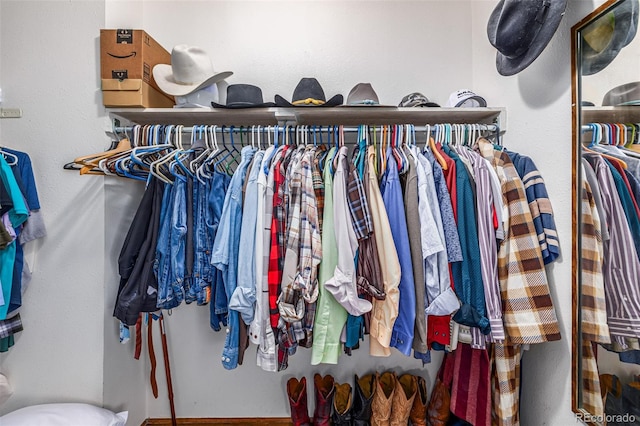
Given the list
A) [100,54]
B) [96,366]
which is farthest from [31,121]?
[96,366]

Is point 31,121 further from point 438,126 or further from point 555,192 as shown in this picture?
point 555,192

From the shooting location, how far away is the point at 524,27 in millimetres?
1096

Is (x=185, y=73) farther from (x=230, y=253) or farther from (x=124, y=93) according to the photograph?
(x=230, y=253)

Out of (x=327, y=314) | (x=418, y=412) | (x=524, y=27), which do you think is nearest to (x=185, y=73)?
(x=327, y=314)

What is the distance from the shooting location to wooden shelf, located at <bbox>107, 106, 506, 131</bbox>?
1442 mm

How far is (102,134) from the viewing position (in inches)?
58.4

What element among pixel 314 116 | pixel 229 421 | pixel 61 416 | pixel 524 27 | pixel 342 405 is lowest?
pixel 229 421

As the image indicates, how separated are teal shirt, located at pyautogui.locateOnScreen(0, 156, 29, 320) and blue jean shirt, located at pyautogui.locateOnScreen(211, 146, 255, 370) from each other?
0.84 m

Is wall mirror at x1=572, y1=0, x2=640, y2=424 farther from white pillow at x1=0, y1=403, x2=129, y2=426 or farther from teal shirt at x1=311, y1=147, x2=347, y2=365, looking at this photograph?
white pillow at x1=0, y1=403, x2=129, y2=426

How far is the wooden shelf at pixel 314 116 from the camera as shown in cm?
144

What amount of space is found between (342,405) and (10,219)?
181 centimetres

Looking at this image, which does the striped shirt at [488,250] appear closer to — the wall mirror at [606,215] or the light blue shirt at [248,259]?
the wall mirror at [606,215]

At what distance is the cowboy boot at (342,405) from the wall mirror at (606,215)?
101cm

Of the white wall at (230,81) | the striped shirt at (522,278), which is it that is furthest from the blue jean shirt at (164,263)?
the striped shirt at (522,278)
